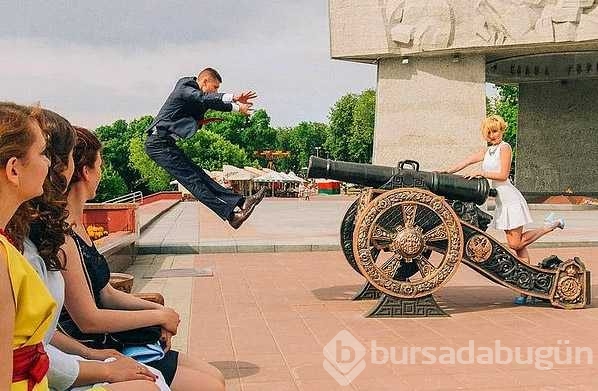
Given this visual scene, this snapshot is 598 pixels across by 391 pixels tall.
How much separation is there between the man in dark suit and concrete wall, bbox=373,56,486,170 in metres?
23.2

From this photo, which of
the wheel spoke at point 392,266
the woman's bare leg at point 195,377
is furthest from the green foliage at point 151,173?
the woman's bare leg at point 195,377

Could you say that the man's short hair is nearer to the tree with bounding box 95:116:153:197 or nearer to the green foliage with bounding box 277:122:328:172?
the tree with bounding box 95:116:153:197

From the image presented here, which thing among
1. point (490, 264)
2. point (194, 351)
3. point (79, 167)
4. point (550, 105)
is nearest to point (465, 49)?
point (550, 105)

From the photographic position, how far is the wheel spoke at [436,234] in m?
7.07

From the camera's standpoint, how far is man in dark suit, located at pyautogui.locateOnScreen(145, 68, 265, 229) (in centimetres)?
605

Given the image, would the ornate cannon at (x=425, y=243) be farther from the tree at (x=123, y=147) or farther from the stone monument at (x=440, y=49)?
the tree at (x=123, y=147)

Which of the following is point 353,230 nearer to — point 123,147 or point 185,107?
point 185,107

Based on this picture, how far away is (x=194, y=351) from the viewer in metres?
5.65

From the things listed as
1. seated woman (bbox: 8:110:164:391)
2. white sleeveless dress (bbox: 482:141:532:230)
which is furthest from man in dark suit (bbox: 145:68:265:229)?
seated woman (bbox: 8:110:164:391)

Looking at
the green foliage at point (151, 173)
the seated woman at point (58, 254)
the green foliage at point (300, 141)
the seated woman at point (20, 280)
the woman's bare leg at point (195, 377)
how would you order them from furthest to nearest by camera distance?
the green foliage at point (300, 141)
the green foliage at point (151, 173)
the woman's bare leg at point (195, 377)
the seated woman at point (58, 254)
the seated woman at point (20, 280)

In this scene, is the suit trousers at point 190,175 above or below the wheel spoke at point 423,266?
above

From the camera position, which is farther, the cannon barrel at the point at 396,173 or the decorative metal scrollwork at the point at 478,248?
the cannon barrel at the point at 396,173

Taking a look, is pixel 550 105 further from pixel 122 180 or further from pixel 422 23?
pixel 122 180

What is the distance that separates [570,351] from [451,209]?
188 cm
